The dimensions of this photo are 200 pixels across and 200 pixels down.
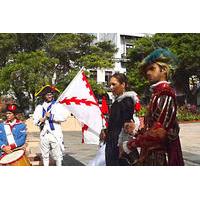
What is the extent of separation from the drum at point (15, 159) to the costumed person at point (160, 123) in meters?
2.10

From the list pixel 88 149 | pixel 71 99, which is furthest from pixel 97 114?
pixel 88 149

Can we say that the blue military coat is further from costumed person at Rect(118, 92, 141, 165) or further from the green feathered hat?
the green feathered hat

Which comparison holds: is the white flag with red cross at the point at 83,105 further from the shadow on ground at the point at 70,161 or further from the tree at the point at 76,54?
the tree at the point at 76,54

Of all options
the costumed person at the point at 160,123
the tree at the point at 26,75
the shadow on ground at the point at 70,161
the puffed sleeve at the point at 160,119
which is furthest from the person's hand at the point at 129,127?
the tree at the point at 26,75

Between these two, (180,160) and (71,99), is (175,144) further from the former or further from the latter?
(71,99)

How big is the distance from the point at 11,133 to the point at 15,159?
540 mm

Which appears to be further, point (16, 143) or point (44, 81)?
point (44, 81)

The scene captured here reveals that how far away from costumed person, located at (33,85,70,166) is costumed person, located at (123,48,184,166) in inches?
97.2

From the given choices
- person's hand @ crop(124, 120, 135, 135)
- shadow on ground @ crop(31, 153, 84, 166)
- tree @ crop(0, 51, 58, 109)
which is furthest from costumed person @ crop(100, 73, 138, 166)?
tree @ crop(0, 51, 58, 109)

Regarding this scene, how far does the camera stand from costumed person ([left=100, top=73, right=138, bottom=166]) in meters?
4.14

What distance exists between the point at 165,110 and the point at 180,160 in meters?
0.47

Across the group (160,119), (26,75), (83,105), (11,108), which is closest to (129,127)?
(160,119)

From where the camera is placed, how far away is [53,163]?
19.7ft

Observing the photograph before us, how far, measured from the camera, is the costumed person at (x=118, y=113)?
4141 mm
